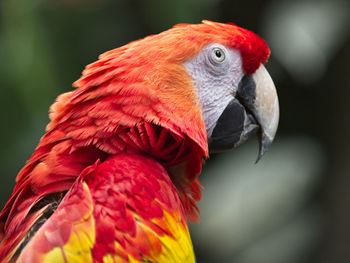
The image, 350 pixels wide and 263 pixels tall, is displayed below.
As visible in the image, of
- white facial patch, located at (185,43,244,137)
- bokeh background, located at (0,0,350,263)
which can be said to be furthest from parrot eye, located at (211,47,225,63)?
bokeh background, located at (0,0,350,263)

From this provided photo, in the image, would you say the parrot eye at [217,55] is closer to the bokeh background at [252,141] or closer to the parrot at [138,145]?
the parrot at [138,145]

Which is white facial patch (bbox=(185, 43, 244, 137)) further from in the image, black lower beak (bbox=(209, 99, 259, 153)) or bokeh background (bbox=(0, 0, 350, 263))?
bokeh background (bbox=(0, 0, 350, 263))

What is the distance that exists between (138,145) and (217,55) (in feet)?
1.04

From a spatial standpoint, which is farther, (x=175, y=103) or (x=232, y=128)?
(x=232, y=128)

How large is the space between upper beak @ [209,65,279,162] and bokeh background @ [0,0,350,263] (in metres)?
1.18

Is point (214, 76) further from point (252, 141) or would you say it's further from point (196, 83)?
point (252, 141)

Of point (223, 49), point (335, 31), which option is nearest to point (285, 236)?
point (335, 31)

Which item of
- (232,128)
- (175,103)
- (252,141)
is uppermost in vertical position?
(175,103)

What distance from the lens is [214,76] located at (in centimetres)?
122

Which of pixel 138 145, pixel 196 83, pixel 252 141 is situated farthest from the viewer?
pixel 252 141

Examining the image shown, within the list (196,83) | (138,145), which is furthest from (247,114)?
(138,145)

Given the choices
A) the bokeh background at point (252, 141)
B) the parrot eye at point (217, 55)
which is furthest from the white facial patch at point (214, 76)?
the bokeh background at point (252, 141)

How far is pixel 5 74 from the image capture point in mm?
2359

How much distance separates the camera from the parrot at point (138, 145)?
2.96 ft
